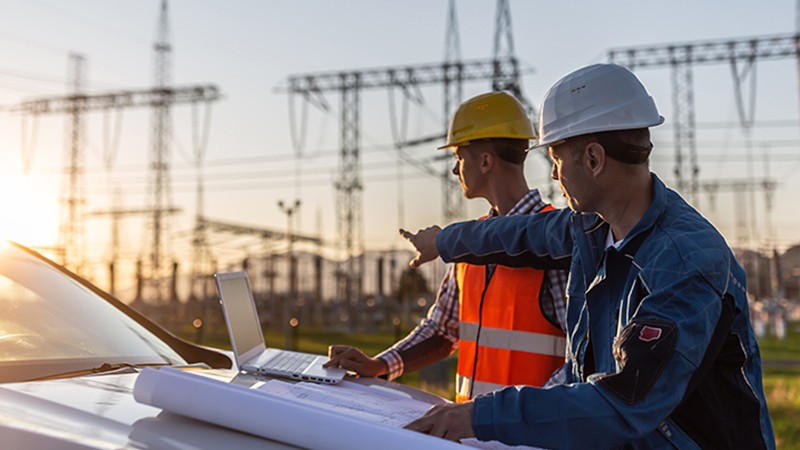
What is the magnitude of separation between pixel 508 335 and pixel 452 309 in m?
0.56

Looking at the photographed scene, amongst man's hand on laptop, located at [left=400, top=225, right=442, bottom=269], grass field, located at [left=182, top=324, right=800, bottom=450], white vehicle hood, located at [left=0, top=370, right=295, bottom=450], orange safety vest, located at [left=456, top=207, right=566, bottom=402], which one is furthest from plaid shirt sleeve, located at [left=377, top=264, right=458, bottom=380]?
grass field, located at [left=182, top=324, right=800, bottom=450]

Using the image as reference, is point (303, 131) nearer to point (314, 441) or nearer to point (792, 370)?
point (792, 370)

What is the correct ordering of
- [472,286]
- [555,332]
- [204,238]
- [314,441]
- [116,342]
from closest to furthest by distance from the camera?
[314,441]
[116,342]
[555,332]
[472,286]
[204,238]

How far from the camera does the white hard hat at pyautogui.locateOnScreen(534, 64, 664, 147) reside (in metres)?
2.16

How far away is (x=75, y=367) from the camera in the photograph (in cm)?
255

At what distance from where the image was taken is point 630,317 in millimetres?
2018

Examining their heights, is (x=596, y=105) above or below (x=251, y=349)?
above

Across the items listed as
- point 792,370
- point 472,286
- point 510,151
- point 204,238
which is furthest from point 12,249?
point 204,238

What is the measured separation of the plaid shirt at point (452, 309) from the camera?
3154 mm

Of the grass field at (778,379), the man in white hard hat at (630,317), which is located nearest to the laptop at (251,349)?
the man in white hard hat at (630,317)

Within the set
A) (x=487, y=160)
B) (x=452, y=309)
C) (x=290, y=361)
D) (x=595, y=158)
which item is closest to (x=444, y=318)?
(x=452, y=309)

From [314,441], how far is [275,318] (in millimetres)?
36069

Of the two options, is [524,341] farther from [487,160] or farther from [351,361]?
[487,160]

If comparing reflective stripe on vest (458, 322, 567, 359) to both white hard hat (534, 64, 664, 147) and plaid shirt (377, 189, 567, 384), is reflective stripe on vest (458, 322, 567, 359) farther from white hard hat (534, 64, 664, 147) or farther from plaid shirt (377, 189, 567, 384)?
white hard hat (534, 64, 664, 147)
